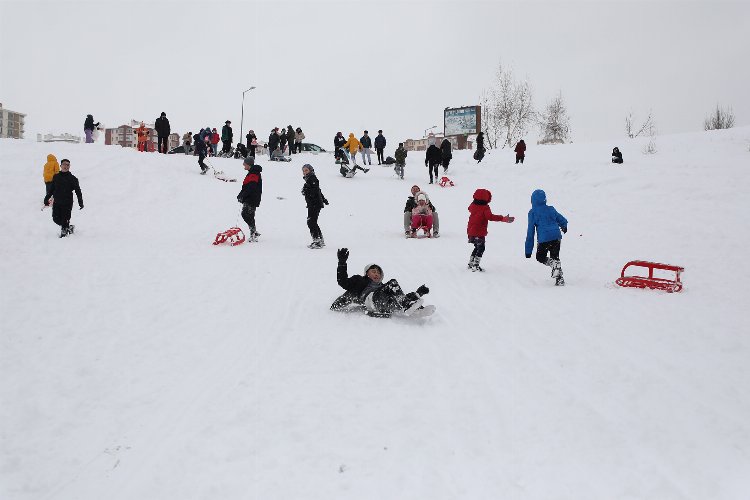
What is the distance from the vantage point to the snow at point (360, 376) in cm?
340

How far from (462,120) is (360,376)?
3176 cm

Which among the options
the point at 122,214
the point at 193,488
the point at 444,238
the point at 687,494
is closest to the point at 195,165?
the point at 122,214

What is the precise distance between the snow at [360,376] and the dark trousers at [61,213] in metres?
0.44

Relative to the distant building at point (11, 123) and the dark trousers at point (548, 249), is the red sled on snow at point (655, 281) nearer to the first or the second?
the dark trousers at point (548, 249)

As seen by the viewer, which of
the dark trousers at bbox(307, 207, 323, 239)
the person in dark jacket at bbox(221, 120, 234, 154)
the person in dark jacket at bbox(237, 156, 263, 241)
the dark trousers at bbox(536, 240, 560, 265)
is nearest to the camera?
the dark trousers at bbox(536, 240, 560, 265)

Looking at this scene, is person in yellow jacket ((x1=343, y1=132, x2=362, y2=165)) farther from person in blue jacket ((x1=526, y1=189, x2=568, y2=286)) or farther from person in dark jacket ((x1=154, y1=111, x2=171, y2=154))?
person in blue jacket ((x1=526, y1=189, x2=568, y2=286))

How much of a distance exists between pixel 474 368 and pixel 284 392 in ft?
6.37

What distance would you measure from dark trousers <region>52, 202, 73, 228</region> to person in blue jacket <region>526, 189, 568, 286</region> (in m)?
10.2

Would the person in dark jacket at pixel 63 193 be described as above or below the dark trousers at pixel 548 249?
above

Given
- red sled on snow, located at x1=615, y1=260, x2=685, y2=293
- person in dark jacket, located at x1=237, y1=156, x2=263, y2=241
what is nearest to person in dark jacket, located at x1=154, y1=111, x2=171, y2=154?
person in dark jacket, located at x1=237, y1=156, x2=263, y2=241

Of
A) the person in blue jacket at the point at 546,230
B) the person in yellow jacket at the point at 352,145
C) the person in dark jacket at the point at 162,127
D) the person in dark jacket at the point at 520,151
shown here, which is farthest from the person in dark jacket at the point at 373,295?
the person in yellow jacket at the point at 352,145

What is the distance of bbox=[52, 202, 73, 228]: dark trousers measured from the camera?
36.3 ft

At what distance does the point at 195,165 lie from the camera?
22.2 metres

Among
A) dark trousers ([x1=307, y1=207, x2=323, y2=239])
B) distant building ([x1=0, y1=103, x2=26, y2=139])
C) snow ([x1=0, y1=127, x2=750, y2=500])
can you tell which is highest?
distant building ([x1=0, y1=103, x2=26, y2=139])
